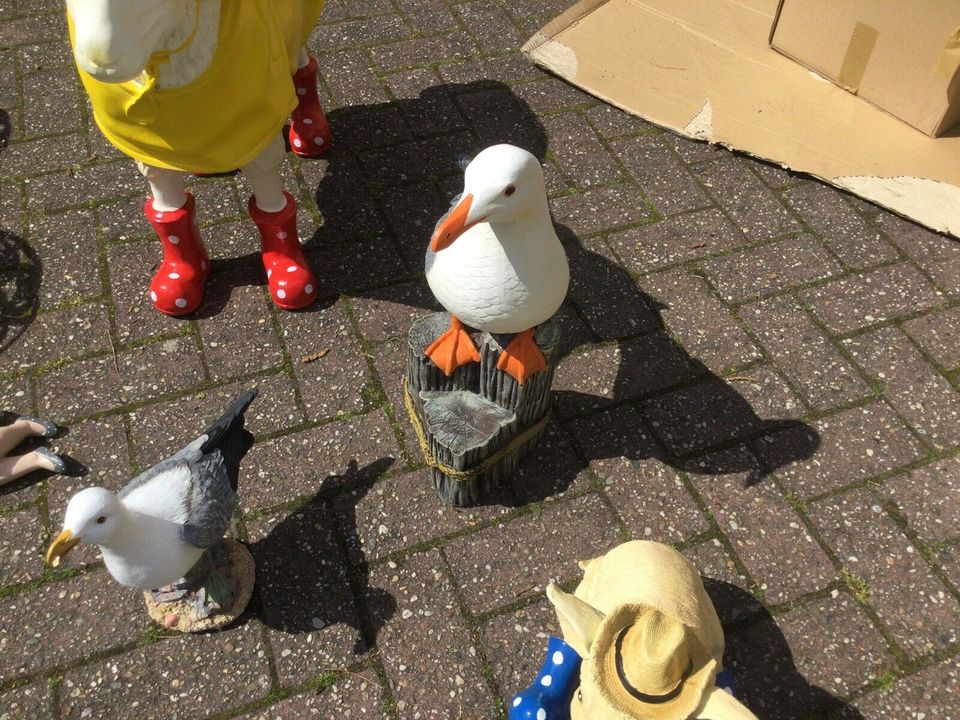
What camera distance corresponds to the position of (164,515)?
2.28 m

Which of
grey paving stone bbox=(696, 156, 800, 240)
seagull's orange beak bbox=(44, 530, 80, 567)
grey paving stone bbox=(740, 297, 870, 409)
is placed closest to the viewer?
seagull's orange beak bbox=(44, 530, 80, 567)

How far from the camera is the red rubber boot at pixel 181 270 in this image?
10.5 feet

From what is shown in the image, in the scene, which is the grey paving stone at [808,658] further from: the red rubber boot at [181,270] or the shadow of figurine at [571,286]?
the red rubber boot at [181,270]

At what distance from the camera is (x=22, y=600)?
2.64 metres

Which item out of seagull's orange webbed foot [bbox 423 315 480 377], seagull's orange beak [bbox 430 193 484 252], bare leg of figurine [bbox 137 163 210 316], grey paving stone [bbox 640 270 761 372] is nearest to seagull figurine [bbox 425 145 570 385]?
seagull's orange beak [bbox 430 193 484 252]

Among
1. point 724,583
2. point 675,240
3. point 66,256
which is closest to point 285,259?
point 66,256

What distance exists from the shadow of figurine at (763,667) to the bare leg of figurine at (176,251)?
88.4 inches

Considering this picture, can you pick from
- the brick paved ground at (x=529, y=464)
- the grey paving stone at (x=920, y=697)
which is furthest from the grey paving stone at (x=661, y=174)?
the grey paving stone at (x=920, y=697)

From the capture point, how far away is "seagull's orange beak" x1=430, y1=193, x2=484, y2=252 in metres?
2.15

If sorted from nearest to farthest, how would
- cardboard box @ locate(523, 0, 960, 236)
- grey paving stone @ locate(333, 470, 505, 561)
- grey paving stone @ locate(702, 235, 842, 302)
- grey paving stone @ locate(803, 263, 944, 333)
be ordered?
grey paving stone @ locate(333, 470, 505, 561) → grey paving stone @ locate(803, 263, 944, 333) → grey paving stone @ locate(702, 235, 842, 302) → cardboard box @ locate(523, 0, 960, 236)

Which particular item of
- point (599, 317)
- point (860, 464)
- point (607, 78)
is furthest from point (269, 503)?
point (607, 78)

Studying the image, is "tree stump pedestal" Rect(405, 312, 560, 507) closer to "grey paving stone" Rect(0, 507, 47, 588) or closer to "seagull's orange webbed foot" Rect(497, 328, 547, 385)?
"seagull's orange webbed foot" Rect(497, 328, 547, 385)

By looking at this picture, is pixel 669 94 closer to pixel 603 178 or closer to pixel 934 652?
pixel 603 178

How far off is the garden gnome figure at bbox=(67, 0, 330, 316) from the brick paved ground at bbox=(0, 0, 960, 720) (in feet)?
0.73
